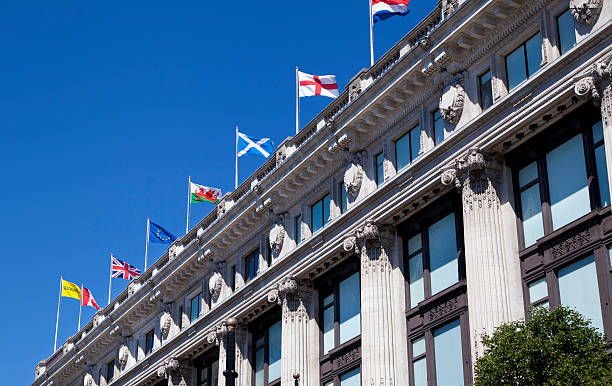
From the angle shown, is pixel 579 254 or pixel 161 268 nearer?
pixel 579 254

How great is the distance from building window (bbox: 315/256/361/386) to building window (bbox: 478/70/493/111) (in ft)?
33.3

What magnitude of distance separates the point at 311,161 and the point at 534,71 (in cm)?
1447

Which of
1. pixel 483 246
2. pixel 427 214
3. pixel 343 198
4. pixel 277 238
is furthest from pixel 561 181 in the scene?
pixel 277 238

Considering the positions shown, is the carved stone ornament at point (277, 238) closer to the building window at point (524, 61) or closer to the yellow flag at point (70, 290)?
the building window at point (524, 61)

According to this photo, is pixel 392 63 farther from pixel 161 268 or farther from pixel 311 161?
pixel 161 268

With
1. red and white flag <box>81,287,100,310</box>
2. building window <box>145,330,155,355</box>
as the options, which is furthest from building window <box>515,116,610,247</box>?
red and white flag <box>81,287,100,310</box>

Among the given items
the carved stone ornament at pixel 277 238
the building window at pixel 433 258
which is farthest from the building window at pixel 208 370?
the building window at pixel 433 258

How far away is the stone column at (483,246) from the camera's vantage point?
121ft

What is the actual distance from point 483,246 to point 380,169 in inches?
361

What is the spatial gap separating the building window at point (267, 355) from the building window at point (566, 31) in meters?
21.9

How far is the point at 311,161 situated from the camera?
49.5m

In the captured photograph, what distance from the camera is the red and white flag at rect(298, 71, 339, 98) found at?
5203 centimetres

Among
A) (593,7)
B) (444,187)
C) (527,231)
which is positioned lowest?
(527,231)

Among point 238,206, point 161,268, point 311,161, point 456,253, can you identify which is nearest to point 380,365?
point 456,253
